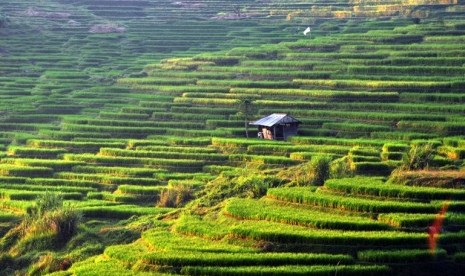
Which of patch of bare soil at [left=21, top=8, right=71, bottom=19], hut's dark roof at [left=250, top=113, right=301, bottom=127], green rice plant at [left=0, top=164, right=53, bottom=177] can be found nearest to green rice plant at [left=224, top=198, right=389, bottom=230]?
hut's dark roof at [left=250, top=113, right=301, bottom=127]

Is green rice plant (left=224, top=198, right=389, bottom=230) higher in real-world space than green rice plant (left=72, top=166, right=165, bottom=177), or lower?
lower

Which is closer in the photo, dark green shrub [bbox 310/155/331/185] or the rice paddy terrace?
the rice paddy terrace

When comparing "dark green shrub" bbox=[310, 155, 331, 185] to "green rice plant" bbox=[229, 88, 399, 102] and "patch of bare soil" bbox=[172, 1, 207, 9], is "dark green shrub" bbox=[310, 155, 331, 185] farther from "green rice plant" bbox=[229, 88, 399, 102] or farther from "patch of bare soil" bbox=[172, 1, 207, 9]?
"patch of bare soil" bbox=[172, 1, 207, 9]

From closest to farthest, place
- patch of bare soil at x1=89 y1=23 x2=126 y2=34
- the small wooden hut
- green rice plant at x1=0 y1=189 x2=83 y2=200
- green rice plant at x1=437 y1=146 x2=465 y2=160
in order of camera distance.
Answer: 1. green rice plant at x1=437 y1=146 x2=465 y2=160
2. green rice plant at x1=0 y1=189 x2=83 y2=200
3. the small wooden hut
4. patch of bare soil at x1=89 y1=23 x2=126 y2=34

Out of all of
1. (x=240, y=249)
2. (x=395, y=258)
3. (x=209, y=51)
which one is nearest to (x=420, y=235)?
(x=395, y=258)

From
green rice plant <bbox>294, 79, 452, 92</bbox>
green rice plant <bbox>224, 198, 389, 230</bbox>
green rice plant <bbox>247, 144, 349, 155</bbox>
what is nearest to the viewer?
green rice plant <bbox>224, 198, 389, 230</bbox>

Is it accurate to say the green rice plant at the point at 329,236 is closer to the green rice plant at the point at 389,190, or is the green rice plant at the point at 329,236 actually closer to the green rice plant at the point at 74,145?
the green rice plant at the point at 389,190

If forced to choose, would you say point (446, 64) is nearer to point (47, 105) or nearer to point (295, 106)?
point (295, 106)
